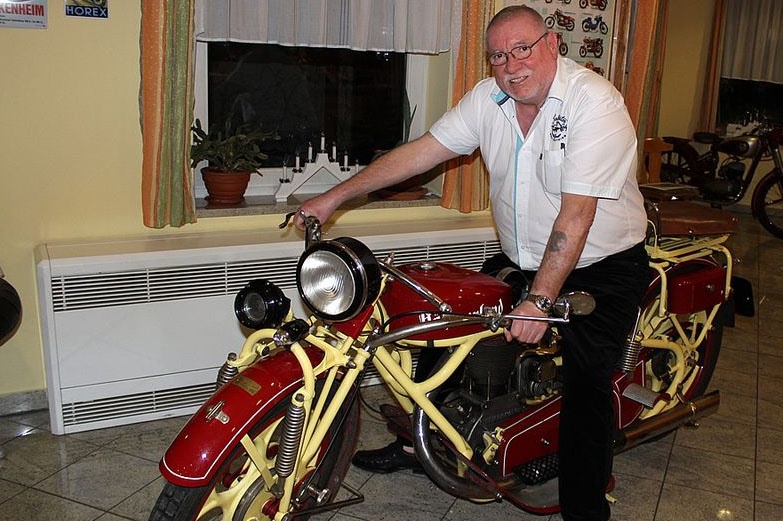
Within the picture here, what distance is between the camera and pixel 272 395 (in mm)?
1884

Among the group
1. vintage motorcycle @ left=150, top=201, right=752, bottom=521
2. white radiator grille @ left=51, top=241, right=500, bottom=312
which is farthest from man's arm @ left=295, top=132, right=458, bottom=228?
white radiator grille @ left=51, top=241, right=500, bottom=312

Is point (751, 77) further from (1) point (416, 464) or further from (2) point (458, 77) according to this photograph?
(1) point (416, 464)

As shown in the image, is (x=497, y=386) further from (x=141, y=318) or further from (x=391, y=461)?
(x=141, y=318)

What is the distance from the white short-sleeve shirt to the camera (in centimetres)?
213

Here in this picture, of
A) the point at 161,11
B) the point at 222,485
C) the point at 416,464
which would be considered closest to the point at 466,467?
the point at 416,464

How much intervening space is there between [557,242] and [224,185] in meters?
1.88

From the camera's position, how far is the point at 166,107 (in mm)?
3133

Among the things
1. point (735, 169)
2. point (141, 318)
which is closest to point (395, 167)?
point (141, 318)

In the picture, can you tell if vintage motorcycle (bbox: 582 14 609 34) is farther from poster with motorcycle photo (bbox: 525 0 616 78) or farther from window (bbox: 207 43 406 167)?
window (bbox: 207 43 406 167)

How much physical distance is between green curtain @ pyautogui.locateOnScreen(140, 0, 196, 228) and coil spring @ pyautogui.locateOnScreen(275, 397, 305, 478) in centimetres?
160

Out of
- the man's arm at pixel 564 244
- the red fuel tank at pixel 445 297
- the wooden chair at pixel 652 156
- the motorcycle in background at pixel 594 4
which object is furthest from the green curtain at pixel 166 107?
the wooden chair at pixel 652 156

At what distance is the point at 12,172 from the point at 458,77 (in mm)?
1898

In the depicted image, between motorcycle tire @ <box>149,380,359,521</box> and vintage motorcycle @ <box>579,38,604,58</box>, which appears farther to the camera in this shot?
vintage motorcycle @ <box>579,38,604,58</box>

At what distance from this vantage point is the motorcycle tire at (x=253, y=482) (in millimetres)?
1825
